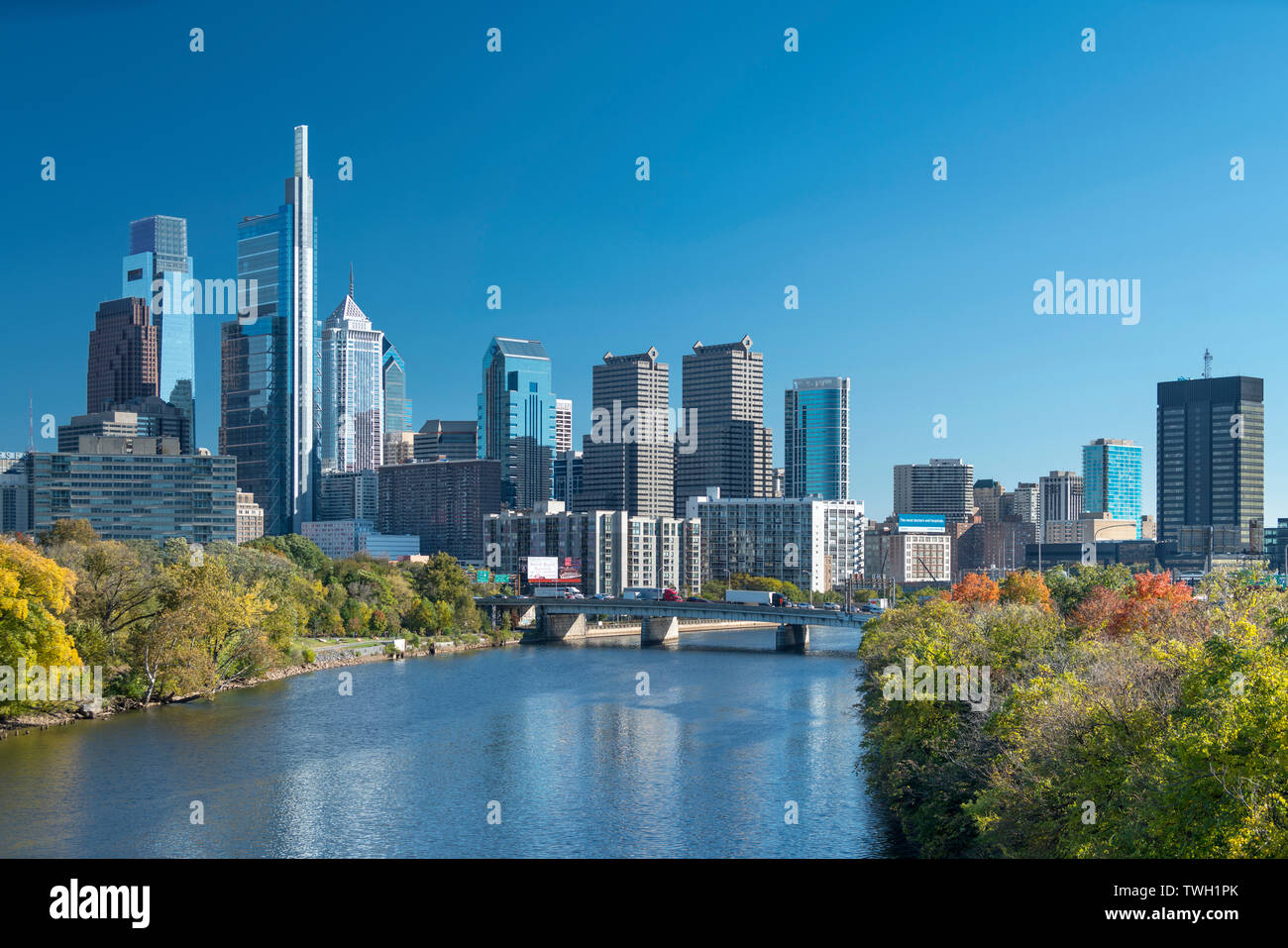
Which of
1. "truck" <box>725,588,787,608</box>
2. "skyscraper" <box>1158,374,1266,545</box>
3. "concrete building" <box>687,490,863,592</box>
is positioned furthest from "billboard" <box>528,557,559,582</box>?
"skyscraper" <box>1158,374,1266,545</box>

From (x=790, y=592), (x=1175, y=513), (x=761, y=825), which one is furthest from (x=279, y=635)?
(x=1175, y=513)

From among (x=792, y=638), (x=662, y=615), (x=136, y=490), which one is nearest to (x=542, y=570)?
(x=662, y=615)

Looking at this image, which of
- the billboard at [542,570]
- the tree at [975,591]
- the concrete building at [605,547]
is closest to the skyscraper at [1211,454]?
the concrete building at [605,547]

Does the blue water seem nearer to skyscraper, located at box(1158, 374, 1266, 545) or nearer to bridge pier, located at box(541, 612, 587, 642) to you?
bridge pier, located at box(541, 612, 587, 642)

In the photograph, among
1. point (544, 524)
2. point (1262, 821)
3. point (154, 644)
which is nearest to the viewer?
point (1262, 821)

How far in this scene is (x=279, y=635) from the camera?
178 feet

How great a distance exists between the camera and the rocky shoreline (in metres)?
37.2

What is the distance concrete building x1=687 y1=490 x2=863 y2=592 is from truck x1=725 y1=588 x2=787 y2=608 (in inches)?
1528

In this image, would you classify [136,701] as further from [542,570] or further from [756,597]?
[542,570]

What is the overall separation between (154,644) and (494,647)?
35887 mm

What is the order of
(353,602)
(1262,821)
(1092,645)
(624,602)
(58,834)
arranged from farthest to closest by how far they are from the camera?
(624,602) < (353,602) < (58,834) < (1092,645) < (1262,821)

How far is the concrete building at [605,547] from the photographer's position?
126 meters
